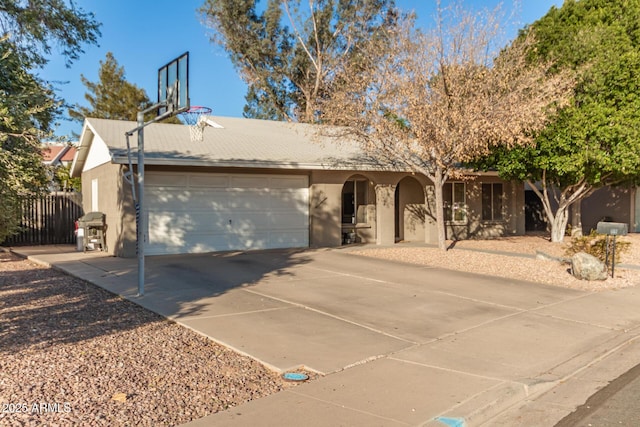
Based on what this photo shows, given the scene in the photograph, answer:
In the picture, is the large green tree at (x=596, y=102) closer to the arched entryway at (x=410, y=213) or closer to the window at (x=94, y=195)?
the arched entryway at (x=410, y=213)

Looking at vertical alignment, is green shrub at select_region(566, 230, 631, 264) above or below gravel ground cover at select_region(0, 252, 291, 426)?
above

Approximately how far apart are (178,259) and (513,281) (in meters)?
8.38

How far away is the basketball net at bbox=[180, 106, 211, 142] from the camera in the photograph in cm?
1609

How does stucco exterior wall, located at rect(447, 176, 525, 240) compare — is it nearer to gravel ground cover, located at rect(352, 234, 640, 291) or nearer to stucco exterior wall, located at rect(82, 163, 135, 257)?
gravel ground cover, located at rect(352, 234, 640, 291)

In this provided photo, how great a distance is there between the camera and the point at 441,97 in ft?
44.8

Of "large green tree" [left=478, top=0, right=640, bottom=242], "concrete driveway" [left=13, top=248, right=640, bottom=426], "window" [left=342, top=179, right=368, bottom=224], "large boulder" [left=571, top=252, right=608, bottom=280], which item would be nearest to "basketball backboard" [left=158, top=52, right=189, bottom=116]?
"concrete driveway" [left=13, top=248, right=640, bottom=426]

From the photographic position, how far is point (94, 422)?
4215 mm

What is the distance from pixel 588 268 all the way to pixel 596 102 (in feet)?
21.5

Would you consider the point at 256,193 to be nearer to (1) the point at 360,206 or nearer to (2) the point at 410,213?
(1) the point at 360,206

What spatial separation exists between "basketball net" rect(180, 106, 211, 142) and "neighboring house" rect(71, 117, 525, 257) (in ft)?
1.11

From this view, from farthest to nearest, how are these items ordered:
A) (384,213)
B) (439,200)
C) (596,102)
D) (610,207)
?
(610,207)
(384,213)
(596,102)
(439,200)

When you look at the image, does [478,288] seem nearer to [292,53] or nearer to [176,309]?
[176,309]

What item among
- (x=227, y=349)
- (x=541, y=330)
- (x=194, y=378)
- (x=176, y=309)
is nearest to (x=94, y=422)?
(x=194, y=378)

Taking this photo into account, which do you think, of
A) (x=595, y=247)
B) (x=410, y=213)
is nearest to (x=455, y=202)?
(x=410, y=213)
